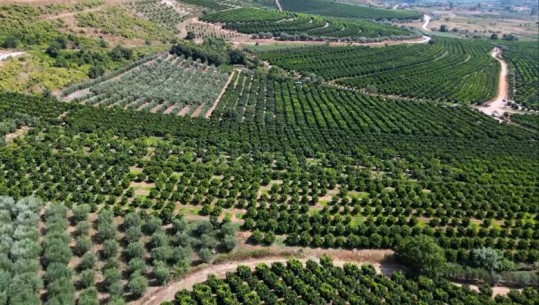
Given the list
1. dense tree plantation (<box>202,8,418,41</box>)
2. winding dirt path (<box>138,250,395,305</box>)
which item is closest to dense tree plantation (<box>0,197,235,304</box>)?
winding dirt path (<box>138,250,395,305</box>)

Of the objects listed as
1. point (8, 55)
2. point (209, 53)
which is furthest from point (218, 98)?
point (8, 55)

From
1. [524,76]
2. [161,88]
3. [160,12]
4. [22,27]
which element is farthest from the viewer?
[160,12]

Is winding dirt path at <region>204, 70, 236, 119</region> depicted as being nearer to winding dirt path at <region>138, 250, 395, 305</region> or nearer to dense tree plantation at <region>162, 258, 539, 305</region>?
winding dirt path at <region>138, 250, 395, 305</region>

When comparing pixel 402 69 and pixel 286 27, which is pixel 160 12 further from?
pixel 402 69

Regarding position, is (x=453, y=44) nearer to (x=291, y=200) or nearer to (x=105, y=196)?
(x=291, y=200)

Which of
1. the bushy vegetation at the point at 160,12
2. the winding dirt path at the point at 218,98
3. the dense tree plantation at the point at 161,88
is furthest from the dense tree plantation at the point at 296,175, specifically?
the bushy vegetation at the point at 160,12

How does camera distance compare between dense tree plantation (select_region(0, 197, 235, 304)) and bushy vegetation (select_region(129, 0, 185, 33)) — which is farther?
bushy vegetation (select_region(129, 0, 185, 33))
